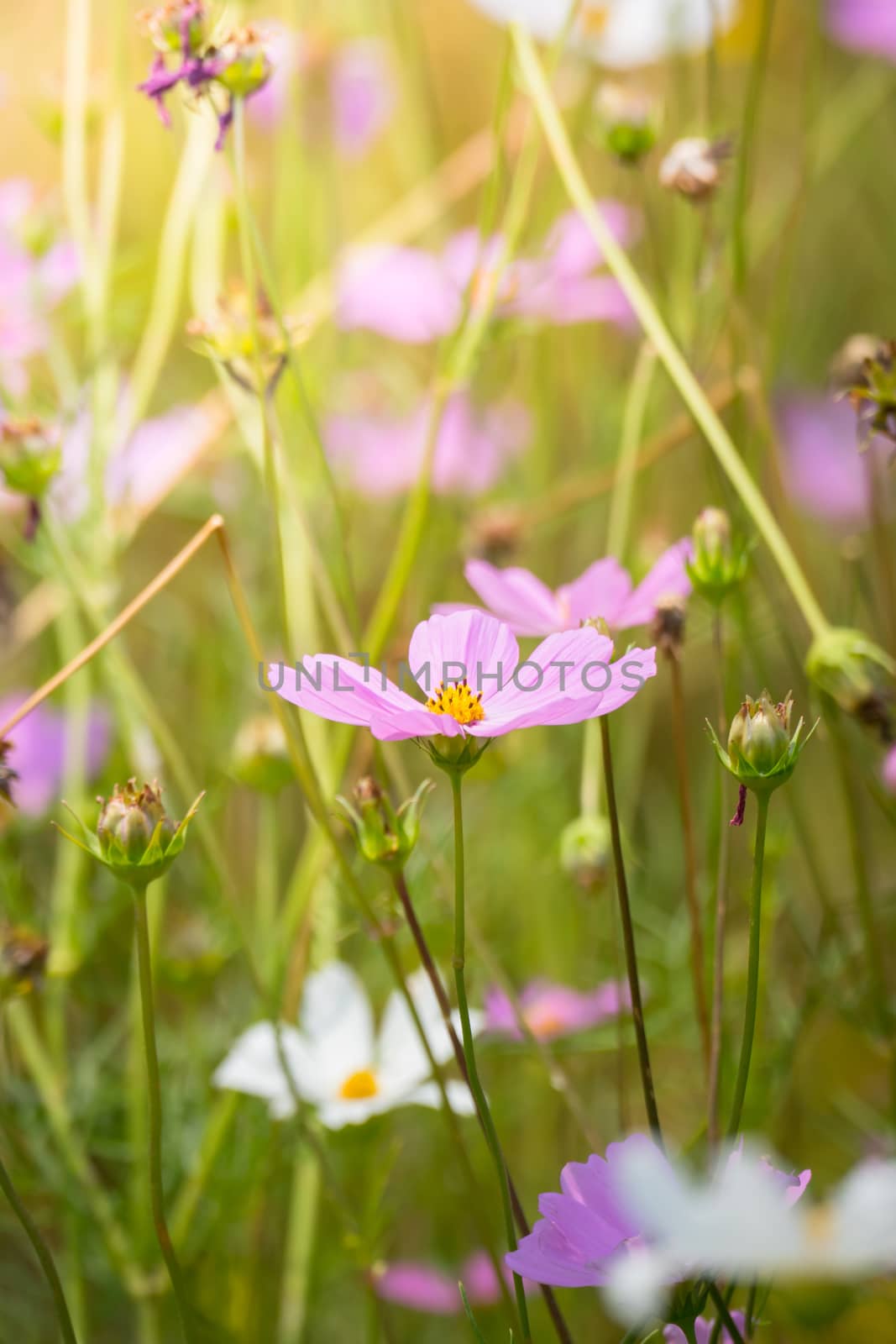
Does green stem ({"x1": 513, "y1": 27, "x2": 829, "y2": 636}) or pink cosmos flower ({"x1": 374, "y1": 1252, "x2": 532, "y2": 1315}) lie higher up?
green stem ({"x1": 513, "y1": 27, "x2": 829, "y2": 636})

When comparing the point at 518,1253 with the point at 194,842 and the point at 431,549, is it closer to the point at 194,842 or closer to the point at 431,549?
the point at 194,842

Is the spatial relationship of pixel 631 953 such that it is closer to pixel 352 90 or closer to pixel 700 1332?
pixel 700 1332

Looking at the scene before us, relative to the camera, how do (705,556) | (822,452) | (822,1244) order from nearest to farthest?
(822,1244), (705,556), (822,452)

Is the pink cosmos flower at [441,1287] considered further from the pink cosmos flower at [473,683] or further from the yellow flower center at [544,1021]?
the pink cosmos flower at [473,683]

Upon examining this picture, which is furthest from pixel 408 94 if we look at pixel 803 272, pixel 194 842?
pixel 803 272

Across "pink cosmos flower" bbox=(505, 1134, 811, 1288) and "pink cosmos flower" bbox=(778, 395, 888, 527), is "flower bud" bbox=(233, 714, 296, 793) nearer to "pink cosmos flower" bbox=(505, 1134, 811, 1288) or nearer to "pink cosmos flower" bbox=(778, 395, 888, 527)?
"pink cosmos flower" bbox=(505, 1134, 811, 1288)

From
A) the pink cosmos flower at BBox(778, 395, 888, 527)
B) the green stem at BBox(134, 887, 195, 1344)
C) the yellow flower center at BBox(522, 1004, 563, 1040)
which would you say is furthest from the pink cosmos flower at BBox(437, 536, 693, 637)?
the pink cosmos flower at BBox(778, 395, 888, 527)

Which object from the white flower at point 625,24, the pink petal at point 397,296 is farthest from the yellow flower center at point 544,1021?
the white flower at point 625,24
